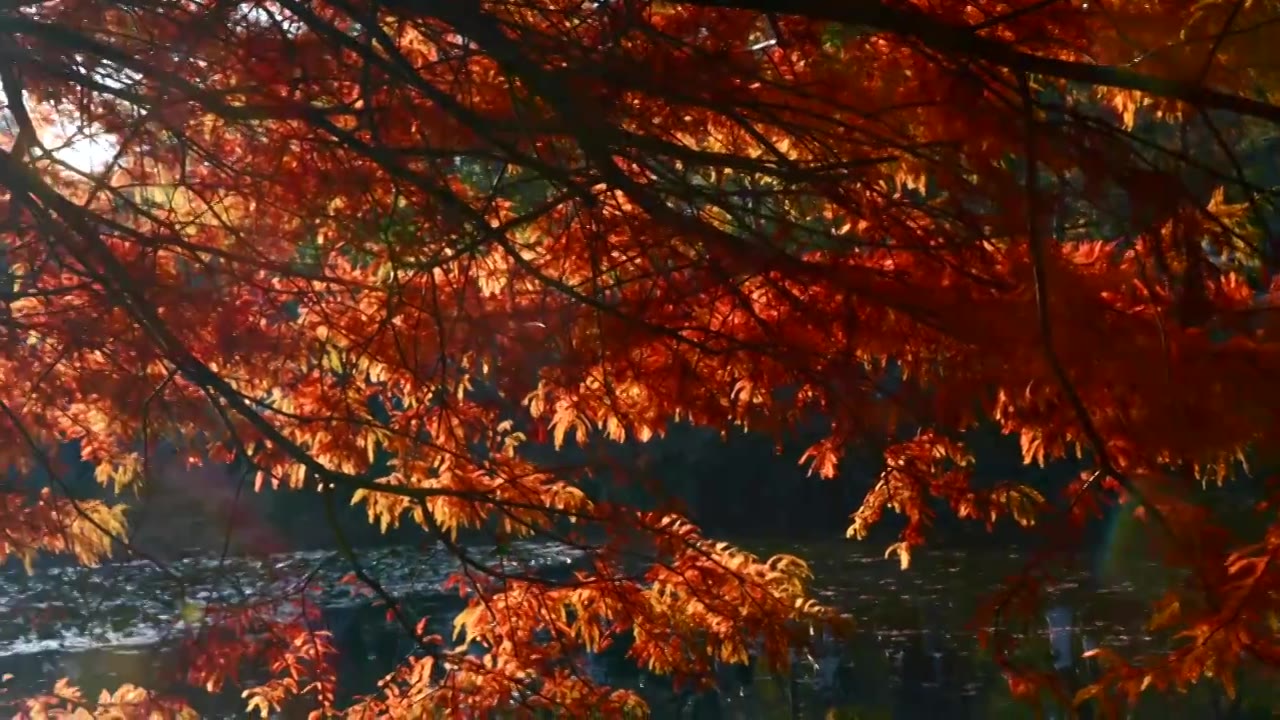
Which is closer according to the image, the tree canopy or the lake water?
the tree canopy

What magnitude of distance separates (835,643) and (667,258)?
27.9 ft

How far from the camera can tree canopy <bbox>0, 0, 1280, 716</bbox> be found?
136 inches

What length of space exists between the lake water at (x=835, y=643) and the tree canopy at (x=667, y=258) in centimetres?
311

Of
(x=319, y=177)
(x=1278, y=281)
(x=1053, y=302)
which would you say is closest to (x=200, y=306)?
(x=319, y=177)

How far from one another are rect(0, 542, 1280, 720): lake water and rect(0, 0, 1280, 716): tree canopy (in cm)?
311

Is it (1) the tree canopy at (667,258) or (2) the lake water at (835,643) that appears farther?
(2) the lake water at (835,643)

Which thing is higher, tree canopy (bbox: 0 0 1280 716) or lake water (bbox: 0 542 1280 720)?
tree canopy (bbox: 0 0 1280 716)

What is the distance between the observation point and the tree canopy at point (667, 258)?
11.3ft

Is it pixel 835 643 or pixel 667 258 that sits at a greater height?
pixel 667 258

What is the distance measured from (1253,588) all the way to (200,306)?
315 cm

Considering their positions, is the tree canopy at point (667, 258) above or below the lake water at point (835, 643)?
above

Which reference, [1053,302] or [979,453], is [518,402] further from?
[979,453]

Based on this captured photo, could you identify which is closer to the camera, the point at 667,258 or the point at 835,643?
the point at 667,258

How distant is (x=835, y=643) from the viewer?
11742 millimetres
